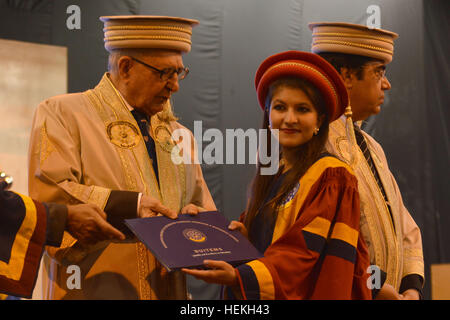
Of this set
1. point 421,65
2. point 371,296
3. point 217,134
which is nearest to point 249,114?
point 217,134

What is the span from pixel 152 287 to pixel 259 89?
107cm

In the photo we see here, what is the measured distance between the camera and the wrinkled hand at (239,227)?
2.91 m

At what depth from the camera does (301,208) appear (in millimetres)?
2758

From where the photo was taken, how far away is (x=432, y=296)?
5766mm

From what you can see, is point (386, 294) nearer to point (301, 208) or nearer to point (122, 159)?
point (301, 208)

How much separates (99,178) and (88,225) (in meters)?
0.36

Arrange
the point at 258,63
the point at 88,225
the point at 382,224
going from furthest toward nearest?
the point at 258,63 < the point at 382,224 < the point at 88,225

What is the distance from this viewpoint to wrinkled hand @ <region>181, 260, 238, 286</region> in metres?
2.54

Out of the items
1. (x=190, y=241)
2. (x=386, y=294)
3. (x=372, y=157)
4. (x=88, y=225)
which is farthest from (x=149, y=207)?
(x=372, y=157)

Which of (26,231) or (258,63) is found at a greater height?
(258,63)

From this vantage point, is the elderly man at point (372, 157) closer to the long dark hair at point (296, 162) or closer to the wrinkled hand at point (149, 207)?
the long dark hair at point (296, 162)

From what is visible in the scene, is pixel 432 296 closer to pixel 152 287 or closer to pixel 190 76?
pixel 190 76

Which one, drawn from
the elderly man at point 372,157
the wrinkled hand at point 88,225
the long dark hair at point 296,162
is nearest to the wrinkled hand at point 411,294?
the elderly man at point 372,157

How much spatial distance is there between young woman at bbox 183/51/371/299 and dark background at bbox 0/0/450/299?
2.13m
